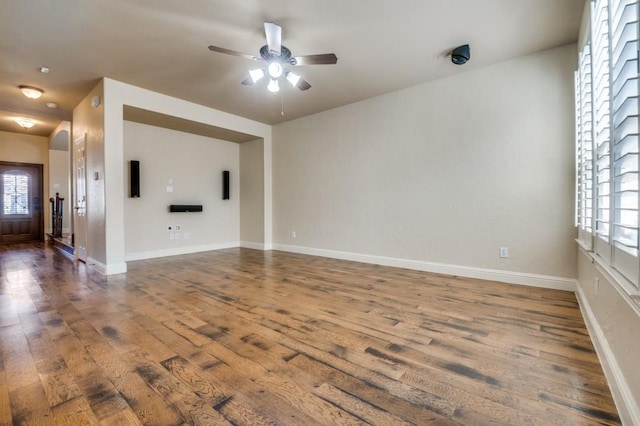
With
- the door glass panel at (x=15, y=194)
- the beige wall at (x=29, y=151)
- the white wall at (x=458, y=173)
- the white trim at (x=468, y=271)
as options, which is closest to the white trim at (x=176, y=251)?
the white wall at (x=458, y=173)

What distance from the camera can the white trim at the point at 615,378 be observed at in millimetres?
1243

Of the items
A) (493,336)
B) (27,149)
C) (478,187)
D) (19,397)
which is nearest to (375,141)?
(478,187)

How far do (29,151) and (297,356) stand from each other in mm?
9866

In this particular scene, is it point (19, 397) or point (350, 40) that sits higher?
point (350, 40)

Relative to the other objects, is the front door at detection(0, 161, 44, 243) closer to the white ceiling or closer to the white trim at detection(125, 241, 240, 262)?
the white ceiling

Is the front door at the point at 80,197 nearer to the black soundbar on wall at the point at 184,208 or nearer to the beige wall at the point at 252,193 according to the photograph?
the black soundbar on wall at the point at 184,208

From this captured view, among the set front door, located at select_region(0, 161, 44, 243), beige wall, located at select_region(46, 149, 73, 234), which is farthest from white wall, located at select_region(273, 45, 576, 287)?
front door, located at select_region(0, 161, 44, 243)

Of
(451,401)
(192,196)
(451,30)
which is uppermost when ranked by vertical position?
(451,30)

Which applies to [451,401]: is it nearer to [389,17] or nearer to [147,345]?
[147,345]

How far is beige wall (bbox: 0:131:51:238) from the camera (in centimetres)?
735

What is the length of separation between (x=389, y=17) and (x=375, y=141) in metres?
2.13

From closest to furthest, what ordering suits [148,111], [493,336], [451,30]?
[493,336] → [451,30] → [148,111]

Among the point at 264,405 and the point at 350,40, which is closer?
the point at 264,405

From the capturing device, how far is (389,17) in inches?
107
